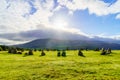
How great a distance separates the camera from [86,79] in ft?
106

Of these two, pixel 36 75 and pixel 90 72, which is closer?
pixel 36 75

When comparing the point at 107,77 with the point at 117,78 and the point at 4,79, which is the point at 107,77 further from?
the point at 4,79

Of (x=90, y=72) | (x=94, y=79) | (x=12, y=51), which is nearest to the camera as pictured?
(x=94, y=79)

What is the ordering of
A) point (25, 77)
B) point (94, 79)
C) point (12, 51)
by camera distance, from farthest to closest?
point (12, 51) → point (25, 77) → point (94, 79)

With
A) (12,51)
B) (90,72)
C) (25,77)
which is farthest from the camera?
(12,51)

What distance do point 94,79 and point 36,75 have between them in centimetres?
994

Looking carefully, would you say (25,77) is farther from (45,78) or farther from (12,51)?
(12,51)

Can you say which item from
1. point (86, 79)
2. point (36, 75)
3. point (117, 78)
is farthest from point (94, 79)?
point (36, 75)

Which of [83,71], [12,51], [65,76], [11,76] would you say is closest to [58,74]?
[65,76]

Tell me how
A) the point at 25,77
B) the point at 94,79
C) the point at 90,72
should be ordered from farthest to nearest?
the point at 90,72, the point at 25,77, the point at 94,79

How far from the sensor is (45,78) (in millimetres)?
33688

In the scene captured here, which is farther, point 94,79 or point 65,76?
point 65,76

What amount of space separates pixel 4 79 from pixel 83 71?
1437 cm

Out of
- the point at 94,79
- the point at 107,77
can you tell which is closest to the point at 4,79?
the point at 94,79
